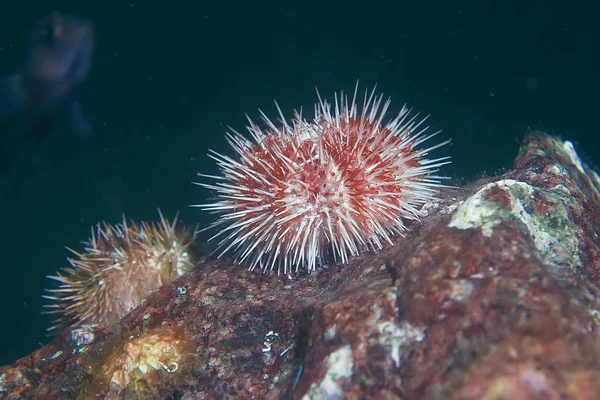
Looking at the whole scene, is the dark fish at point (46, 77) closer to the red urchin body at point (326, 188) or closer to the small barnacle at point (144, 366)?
the red urchin body at point (326, 188)

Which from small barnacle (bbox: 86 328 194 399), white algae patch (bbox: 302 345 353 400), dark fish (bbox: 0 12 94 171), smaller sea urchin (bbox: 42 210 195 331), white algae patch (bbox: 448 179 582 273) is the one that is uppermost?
dark fish (bbox: 0 12 94 171)

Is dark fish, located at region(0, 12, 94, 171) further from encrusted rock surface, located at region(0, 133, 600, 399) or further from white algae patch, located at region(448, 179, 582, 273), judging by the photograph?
white algae patch, located at region(448, 179, 582, 273)

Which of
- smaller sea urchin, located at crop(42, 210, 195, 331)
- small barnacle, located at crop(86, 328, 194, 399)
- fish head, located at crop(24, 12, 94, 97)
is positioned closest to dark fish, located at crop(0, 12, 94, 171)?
fish head, located at crop(24, 12, 94, 97)

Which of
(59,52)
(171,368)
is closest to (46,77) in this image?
(59,52)

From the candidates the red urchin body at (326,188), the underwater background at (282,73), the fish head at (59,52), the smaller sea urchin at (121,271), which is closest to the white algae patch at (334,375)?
the red urchin body at (326,188)

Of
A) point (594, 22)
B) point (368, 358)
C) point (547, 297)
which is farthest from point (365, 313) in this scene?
point (594, 22)
